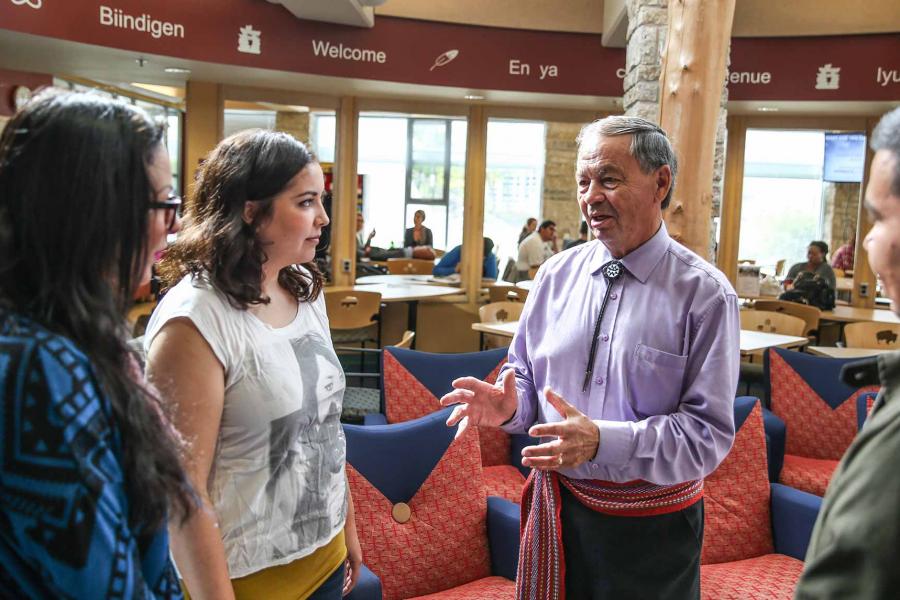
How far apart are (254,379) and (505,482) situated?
213 centimetres

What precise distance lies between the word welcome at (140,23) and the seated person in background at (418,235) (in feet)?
14.4

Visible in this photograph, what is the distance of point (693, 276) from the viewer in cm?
176

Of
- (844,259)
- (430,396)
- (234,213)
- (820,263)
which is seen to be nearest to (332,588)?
(234,213)

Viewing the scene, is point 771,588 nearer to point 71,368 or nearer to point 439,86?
point 71,368

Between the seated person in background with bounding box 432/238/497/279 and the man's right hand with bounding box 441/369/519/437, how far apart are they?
6983 mm

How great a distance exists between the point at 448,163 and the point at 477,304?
5.57ft

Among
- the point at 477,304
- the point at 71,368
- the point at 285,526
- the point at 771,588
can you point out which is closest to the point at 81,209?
the point at 71,368

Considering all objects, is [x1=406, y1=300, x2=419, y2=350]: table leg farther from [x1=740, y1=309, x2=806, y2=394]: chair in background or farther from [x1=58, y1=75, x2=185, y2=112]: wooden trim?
[x1=58, y1=75, x2=185, y2=112]: wooden trim

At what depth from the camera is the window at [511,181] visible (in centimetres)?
884

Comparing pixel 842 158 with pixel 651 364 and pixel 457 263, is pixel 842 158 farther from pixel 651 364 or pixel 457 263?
pixel 651 364

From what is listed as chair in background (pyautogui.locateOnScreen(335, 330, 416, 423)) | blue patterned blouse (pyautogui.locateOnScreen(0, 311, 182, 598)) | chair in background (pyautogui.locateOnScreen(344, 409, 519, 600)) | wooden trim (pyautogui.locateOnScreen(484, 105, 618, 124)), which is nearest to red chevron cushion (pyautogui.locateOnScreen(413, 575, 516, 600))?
chair in background (pyautogui.locateOnScreen(344, 409, 519, 600))

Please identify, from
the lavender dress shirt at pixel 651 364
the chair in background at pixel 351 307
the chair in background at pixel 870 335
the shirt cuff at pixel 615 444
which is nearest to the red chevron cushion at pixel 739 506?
the lavender dress shirt at pixel 651 364

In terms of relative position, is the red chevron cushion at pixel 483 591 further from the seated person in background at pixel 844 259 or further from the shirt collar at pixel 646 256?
the seated person in background at pixel 844 259

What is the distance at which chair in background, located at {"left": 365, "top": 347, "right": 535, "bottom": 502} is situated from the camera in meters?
3.53
